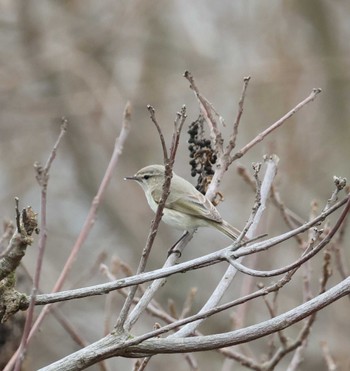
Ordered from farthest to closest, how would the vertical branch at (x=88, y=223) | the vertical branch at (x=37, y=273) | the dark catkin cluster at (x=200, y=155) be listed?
the dark catkin cluster at (x=200, y=155), the vertical branch at (x=88, y=223), the vertical branch at (x=37, y=273)

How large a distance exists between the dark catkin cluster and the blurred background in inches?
204

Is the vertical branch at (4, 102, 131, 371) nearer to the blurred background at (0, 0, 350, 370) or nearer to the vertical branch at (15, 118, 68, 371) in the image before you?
the vertical branch at (15, 118, 68, 371)

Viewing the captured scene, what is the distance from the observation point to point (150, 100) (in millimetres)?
9609

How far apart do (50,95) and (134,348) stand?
26.2 feet

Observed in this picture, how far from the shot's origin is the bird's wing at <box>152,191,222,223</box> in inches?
148

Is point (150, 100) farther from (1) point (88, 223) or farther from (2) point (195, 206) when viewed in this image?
(1) point (88, 223)

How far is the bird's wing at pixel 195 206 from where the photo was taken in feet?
12.4

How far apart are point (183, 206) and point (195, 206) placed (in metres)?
0.25

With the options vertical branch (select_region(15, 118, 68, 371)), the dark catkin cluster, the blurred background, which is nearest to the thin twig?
the dark catkin cluster

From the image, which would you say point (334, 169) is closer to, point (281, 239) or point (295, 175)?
point (295, 175)

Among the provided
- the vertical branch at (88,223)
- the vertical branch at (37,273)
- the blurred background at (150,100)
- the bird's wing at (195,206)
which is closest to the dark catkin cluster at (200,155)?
the bird's wing at (195,206)

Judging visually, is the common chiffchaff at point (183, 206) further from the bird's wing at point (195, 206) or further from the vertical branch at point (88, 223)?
the vertical branch at point (88, 223)

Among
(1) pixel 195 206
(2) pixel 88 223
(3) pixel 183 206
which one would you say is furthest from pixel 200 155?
(3) pixel 183 206

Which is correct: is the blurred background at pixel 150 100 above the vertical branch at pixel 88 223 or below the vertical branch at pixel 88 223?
above
